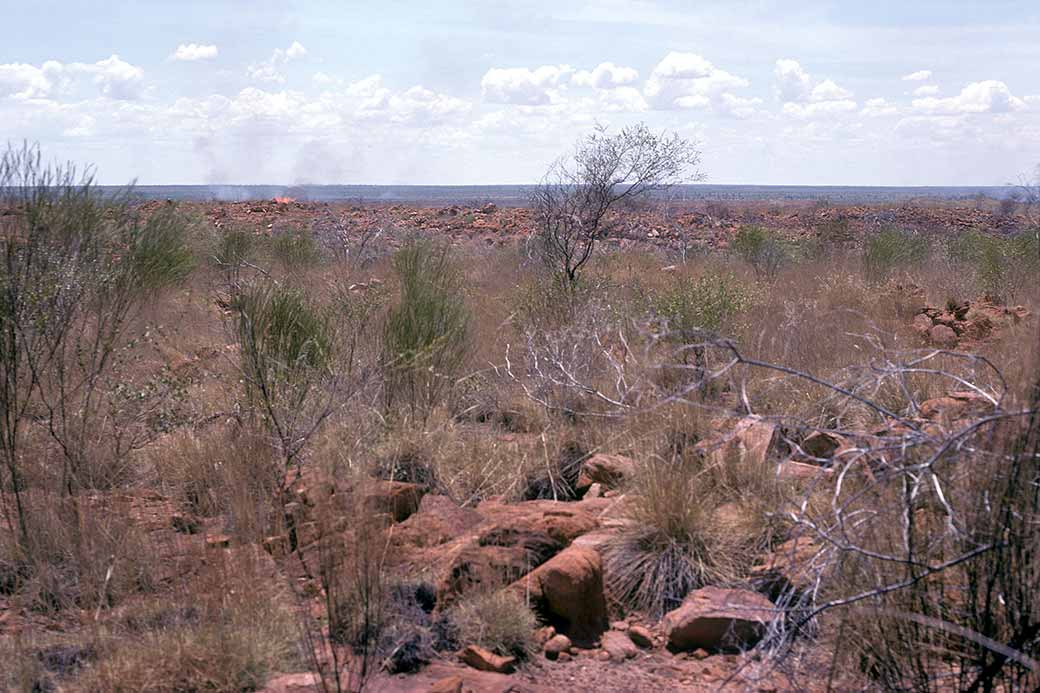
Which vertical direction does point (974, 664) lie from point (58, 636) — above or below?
above

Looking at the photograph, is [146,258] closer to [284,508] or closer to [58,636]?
[284,508]

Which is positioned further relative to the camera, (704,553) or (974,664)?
(704,553)

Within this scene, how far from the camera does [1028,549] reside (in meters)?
3.60

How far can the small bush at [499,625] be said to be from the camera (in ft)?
15.5

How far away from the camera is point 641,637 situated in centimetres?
498

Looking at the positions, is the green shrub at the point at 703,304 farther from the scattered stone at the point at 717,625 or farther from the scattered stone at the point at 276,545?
the scattered stone at the point at 276,545

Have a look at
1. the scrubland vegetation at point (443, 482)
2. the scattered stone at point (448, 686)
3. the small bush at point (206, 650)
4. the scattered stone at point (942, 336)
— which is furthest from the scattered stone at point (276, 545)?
the scattered stone at point (942, 336)

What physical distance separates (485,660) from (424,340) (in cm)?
434

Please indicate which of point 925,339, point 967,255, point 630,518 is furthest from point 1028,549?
point 967,255

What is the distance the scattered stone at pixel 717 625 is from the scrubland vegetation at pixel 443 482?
0.10 m

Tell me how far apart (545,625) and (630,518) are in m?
0.97

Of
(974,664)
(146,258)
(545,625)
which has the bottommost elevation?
(545,625)

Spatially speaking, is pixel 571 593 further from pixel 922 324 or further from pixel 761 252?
pixel 761 252

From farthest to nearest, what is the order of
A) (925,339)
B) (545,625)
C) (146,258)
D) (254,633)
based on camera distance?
(925,339) < (146,258) < (545,625) < (254,633)
